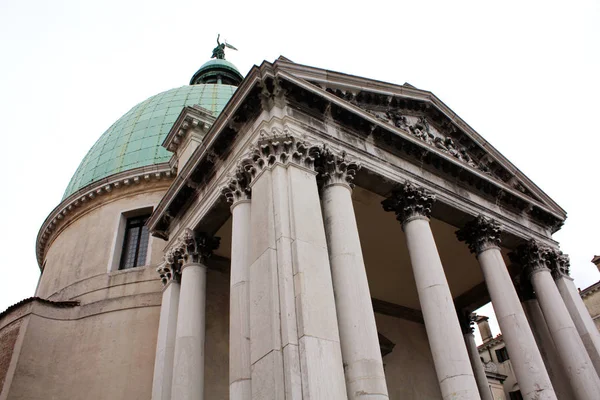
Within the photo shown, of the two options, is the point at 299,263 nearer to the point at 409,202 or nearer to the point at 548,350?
the point at 409,202

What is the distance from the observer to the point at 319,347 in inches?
322

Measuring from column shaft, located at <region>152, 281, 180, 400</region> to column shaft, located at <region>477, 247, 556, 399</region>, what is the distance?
27.8 feet

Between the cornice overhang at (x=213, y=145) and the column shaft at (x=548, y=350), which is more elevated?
the cornice overhang at (x=213, y=145)

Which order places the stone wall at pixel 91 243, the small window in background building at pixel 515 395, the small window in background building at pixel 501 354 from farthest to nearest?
the small window in background building at pixel 501 354 → the small window in background building at pixel 515 395 → the stone wall at pixel 91 243

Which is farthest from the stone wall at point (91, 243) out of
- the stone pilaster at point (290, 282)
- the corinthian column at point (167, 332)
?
the stone pilaster at point (290, 282)

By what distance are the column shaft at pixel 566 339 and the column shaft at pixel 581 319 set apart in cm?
66

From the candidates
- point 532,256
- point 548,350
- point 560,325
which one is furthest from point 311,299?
point 548,350

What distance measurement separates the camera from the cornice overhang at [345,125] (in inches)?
461

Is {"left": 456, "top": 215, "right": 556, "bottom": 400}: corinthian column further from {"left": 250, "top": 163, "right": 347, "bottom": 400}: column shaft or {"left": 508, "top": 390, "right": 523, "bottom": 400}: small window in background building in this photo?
{"left": 508, "top": 390, "right": 523, "bottom": 400}: small window in background building

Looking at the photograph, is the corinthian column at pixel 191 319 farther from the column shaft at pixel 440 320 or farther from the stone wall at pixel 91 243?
the column shaft at pixel 440 320

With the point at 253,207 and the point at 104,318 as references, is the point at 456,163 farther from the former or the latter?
the point at 104,318

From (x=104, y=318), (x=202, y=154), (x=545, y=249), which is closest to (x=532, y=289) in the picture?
(x=545, y=249)

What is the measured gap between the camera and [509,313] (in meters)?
13.0

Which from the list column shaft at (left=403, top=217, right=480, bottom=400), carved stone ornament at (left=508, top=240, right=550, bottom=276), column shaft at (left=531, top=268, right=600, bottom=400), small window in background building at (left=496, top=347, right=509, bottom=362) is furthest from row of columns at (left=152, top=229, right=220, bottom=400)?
small window in background building at (left=496, top=347, right=509, bottom=362)
